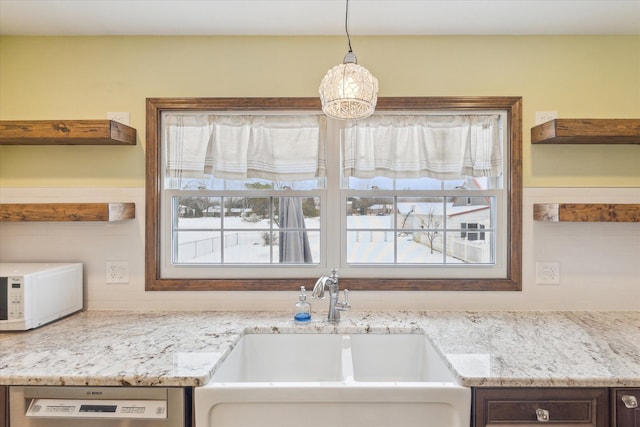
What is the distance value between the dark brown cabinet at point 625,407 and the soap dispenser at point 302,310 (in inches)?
47.9

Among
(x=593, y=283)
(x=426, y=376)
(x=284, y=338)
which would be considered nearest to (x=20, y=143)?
(x=284, y=338)

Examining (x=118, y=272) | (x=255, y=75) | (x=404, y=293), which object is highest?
(x=255, y=75)

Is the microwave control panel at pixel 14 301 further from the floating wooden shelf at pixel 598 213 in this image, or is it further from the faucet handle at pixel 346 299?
the floating wooden shelf at pixel 598 213

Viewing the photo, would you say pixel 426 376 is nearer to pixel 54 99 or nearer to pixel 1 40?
pixel 54 99

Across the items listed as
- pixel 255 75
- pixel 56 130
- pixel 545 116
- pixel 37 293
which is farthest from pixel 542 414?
pixel 56 130

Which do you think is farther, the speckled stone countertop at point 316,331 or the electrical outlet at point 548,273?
the electrical outlet at point 548,273

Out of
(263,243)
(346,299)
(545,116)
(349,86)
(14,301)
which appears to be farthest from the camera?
(263,243)

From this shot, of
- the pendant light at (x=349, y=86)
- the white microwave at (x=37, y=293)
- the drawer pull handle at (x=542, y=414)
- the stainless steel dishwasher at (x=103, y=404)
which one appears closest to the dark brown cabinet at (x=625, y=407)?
the drawer pull handle at (x=542, y=414)

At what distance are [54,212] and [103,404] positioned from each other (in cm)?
105

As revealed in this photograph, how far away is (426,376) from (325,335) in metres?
0.49

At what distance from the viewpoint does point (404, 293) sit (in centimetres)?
206

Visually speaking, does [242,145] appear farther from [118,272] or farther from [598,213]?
[598,213]

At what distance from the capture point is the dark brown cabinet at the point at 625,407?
1.26 meters

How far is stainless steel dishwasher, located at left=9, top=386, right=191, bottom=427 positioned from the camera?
50.3 inches
